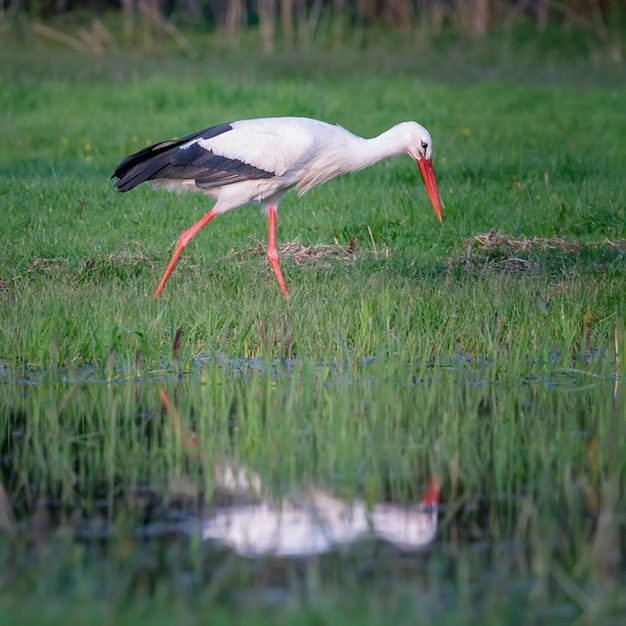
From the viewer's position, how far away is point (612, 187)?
34.9 feet

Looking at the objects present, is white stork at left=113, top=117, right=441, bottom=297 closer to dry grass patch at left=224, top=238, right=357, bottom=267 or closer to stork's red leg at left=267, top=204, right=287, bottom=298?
stork's red leg at left=267, top=204, right=287, bottom=298

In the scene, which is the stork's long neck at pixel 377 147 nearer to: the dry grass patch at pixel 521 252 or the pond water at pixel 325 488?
the dry grass patch at pixel 521 252

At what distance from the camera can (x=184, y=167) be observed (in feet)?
25.6

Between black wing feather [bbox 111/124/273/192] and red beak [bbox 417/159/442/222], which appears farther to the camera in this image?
red beak [bbox 417/159/442/222]

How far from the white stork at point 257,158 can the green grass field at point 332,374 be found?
53 centimetres

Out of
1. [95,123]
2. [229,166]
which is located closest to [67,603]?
[229,166]

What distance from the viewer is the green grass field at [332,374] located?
3441 millimetres

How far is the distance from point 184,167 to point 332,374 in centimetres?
232

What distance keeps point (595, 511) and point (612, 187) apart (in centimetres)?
701

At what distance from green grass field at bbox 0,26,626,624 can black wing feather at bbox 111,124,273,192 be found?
596mm

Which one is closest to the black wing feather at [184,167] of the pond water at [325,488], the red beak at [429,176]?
the red beak at [429,176]

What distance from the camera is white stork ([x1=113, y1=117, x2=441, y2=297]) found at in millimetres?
7688

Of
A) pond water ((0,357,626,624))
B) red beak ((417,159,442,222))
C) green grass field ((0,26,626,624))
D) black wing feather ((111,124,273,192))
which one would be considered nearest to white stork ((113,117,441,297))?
black wing feather ((111,124,273,192))

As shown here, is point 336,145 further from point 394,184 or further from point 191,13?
A: point 191,13
